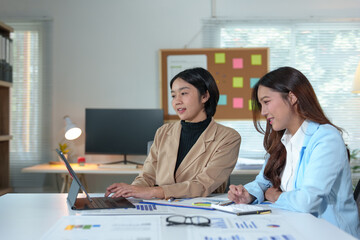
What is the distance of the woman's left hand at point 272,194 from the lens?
153cm

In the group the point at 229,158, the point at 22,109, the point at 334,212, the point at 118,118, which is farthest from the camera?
the point at 22,109

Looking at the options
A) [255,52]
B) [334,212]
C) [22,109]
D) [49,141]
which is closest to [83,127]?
[49,141]

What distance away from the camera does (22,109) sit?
3.75 metres

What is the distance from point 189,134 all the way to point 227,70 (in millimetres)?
1836

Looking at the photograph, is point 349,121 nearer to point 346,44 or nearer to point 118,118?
point 346,44

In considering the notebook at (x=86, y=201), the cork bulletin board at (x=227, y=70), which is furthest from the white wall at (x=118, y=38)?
the notebook at (x=86, y=201)

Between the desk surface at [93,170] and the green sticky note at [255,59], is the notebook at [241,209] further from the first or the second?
the green sticky note at [255,59]

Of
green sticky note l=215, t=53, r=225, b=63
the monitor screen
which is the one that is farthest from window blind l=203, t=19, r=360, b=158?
the monitor screen

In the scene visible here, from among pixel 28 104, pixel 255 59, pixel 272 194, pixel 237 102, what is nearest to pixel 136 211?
pixel 272 194

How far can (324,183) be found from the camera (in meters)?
1.36

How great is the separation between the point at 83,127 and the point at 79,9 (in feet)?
3.75

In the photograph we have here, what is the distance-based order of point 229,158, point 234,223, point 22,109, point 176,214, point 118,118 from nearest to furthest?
1. point 234,223
2. point 176,214
3. point 229,158
4. point 118,118
5. point 22,109

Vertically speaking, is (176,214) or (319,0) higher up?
(319,0)

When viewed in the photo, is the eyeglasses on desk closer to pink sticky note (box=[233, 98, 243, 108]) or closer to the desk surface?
the desk surface
